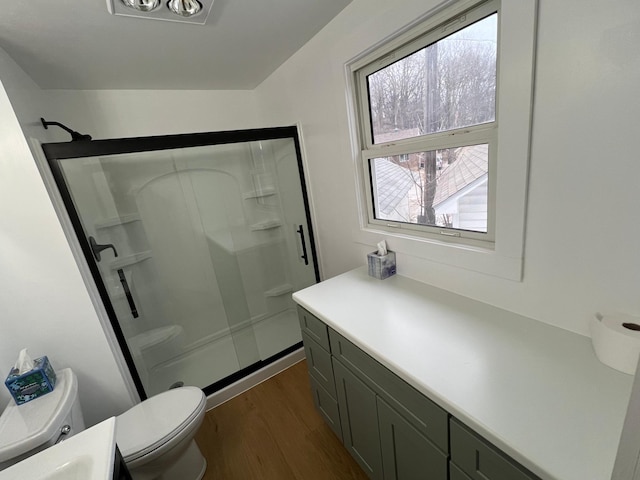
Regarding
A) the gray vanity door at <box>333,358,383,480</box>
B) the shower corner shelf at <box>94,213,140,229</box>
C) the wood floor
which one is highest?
the shower corner shelf at <box>94,213,140,229</box>

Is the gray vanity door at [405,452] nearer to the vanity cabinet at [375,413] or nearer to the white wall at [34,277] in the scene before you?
the vanity cabinet at [375,413]

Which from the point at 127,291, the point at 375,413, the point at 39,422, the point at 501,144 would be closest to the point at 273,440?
the point at 375,413

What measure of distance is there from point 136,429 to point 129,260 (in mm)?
1126

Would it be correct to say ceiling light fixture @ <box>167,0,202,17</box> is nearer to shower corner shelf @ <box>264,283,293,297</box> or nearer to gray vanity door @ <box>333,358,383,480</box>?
gray vanity door @ <box>333,358,383,480</box>

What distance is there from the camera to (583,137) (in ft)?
2.50

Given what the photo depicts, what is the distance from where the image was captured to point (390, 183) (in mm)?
1531

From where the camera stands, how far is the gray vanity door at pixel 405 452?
31.9 inches

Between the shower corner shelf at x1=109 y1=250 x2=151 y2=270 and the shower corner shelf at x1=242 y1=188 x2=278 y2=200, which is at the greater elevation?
the shower corner shelf at x1=242 y1=188 x2=278 y2=200

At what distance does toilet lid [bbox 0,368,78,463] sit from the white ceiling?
153cm

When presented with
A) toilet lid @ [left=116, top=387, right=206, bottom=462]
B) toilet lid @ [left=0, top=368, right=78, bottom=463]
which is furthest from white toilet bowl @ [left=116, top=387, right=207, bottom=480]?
toilet lid @ [left=0, top=368, right=78, bottom=463]

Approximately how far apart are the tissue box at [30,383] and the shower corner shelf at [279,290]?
1.50 meters

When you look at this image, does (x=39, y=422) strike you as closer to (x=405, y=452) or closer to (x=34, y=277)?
(x=34, y=277)

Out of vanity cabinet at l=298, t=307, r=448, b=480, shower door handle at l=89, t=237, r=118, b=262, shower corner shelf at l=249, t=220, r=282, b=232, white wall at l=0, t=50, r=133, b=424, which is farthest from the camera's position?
shower corner shelf at l=249, t=220, r=282, b=232

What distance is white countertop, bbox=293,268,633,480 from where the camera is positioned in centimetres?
57
